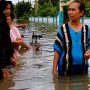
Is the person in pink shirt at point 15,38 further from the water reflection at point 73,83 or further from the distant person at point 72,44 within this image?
the water reflection at point 73,83

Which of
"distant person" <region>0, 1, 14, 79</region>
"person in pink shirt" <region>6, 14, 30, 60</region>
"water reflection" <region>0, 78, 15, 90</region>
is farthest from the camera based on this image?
"person in pink shirt" <region>6, 14, 30, 60</region>

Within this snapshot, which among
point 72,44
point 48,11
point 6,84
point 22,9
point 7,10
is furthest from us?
point 22,9

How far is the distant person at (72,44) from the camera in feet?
23.0

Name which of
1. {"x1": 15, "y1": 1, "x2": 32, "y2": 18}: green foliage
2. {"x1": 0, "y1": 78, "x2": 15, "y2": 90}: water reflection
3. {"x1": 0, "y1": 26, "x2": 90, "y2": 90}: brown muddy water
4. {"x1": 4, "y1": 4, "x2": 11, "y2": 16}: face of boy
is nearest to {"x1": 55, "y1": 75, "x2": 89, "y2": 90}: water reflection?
{"x1": 0, "y1": 26, "x2": 90, "y2": 90}: brown muddy water

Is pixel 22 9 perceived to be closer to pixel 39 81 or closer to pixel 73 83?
pixel 39 81

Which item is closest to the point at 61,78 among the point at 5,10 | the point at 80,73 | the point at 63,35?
the point at 80,73

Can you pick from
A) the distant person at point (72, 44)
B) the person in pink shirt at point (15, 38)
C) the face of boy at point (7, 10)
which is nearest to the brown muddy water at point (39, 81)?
the distant person at point (72, 44)

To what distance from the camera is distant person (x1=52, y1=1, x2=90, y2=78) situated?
7.00 meters

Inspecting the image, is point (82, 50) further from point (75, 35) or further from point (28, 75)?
point (28, 75)

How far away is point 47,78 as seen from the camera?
7.79 m

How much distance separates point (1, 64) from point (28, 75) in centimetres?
121

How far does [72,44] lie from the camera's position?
698cm

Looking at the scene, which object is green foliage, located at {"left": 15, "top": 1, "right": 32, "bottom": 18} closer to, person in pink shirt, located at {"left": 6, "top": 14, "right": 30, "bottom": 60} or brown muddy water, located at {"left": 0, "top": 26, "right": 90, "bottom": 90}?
brown muddy water, located at {"left": 0, "top": 26, "right": 90, "bottom": 90}

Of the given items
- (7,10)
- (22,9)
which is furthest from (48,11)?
(7,10)
